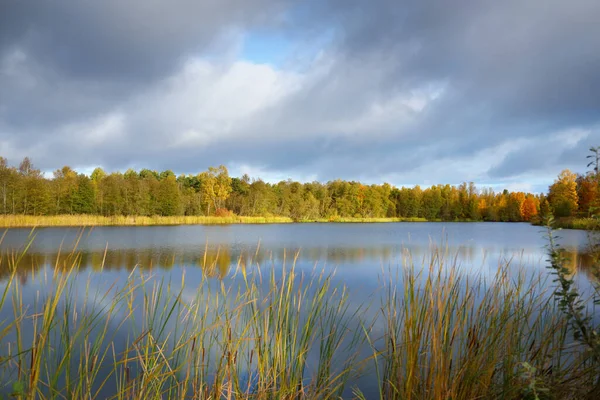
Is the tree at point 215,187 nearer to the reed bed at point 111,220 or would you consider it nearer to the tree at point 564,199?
the reed bed at point 111,220

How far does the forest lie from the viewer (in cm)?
2733

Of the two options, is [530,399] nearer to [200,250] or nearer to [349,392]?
[349,392]

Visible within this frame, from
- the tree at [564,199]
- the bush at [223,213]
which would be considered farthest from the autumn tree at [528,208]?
the bush at [223,213]

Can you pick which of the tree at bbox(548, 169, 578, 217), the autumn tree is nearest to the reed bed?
the tree at bbox(548, 169, 578, 217)

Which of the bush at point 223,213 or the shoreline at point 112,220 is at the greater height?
the bush at point 223,213

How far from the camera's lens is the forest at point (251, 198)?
27328 mm

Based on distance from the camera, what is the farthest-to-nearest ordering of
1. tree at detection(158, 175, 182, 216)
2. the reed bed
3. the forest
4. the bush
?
1. the bush
2. tree at detection(158, 175, 182, 216)
3. the forest
4. the reed bed

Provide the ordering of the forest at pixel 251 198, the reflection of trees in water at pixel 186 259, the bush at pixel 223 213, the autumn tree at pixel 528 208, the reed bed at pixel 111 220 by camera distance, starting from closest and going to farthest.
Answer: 1. the reflection of trees in water at pixel 186 259
2. the reed bed at pixel 111 220
3. the forest at pixel 251 198
4. the bush at pixel 223 213
5. the autumn tree at pixel 528 208

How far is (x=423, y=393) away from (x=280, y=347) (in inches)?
36.9

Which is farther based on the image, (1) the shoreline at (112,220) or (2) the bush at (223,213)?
(2) the bush at (223,213)

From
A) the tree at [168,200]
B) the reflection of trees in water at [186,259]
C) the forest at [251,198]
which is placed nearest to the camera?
the reflection of trees in water at [186,259]

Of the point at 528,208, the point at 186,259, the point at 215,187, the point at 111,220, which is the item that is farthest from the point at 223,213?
the point at 528,208

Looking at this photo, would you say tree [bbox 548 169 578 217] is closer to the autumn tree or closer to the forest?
the forest

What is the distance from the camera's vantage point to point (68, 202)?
31.0 metres
